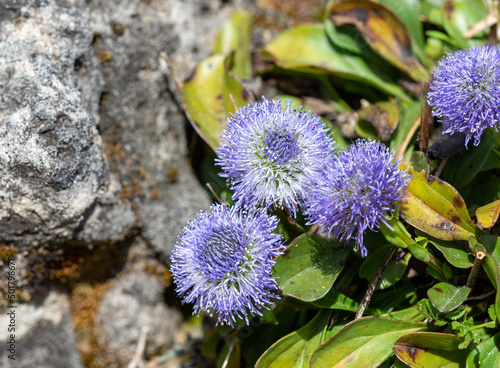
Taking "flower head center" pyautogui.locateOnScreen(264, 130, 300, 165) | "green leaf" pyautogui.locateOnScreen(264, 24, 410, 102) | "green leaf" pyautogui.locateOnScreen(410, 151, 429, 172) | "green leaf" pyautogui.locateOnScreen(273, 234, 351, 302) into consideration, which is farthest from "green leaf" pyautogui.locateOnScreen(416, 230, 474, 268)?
"green leaf" pyautogui.locateOnScreen(264, 24, 410, 102)

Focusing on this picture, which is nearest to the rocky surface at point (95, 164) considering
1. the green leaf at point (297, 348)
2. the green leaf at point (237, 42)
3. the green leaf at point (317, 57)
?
the green leaf at point (237, 42)

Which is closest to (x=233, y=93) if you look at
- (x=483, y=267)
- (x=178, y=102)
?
(x=178, y=102)

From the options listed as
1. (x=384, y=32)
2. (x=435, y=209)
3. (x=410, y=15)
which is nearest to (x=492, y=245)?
(x=435, y=209)

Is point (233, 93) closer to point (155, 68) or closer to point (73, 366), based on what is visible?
point (155, 68)

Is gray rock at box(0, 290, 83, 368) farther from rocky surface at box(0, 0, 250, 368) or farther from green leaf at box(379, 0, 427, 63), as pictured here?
green leaf at box(379, 0, 427, 63)

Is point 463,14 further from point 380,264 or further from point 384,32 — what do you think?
point 380,264
